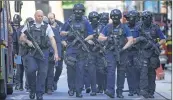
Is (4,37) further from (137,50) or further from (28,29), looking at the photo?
(137,50)

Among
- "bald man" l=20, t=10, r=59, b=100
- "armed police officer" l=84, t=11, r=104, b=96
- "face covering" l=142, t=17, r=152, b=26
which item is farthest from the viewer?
"armed police officer" l=84, t=11, r=104, b=96

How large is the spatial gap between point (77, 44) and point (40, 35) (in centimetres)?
146

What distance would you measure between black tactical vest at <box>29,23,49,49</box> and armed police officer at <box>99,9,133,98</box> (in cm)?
133

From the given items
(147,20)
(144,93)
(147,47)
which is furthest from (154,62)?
(147,20)

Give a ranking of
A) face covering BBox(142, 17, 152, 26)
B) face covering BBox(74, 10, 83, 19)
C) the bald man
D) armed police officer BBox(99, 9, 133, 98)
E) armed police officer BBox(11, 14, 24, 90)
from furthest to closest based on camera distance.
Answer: armed police officer BBox(11, 14, 24, 90), face covering BBox(74, 10, 83, 19), armed police officer BBox(99, 9, 133, 98), face covering BBox(142, 17, 152, 26), the bald man

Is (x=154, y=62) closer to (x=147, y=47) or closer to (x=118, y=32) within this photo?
(x=147, y=47)

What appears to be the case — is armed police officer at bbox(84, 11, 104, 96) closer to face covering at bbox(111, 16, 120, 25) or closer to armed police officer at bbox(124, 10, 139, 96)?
armed police officer at bbox(124, 10, 139, 96)

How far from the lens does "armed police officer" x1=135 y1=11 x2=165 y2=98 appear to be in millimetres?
12883

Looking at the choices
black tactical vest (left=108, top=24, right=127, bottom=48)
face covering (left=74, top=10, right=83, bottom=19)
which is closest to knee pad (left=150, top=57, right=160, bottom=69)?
black tactical vest (left=108, top=24, right=127, bottom=48)

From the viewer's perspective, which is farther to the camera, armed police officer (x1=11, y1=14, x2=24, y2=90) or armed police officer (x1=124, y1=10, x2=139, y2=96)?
armed police officer (x1=11, y1=14, x2=24, y2=90)

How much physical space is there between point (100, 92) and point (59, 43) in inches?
58.2

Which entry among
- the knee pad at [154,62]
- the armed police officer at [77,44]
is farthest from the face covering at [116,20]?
the knee pad at [154,62]

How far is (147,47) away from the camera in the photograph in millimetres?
12922

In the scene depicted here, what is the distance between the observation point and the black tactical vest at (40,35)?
12.4 m
